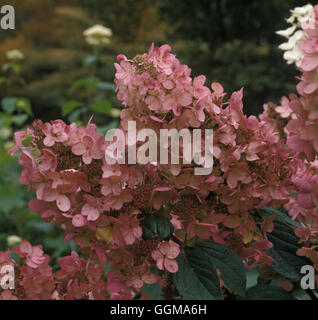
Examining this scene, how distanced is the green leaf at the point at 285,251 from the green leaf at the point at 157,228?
0.21 meters

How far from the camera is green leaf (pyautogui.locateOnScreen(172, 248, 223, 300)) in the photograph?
68cm

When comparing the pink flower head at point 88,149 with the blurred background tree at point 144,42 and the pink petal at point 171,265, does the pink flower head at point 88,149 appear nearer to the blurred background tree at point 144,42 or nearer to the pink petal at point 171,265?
the pink petal at point 171,265

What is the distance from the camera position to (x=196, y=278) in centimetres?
70

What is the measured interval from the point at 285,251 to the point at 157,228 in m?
0.25

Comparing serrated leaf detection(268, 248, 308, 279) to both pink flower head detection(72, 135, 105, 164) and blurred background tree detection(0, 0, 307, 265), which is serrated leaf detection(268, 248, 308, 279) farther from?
blurred background tree detection(0, 0, 307, 265)

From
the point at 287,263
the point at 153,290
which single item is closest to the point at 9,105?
the point at 153,290

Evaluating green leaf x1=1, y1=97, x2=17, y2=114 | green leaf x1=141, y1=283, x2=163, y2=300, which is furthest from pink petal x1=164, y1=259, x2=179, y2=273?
green leaf x1=1, y1=97, x2=17, y2=114

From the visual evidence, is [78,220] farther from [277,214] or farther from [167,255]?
[277,214]

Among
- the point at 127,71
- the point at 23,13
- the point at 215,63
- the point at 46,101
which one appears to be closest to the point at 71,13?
the point at 23,13

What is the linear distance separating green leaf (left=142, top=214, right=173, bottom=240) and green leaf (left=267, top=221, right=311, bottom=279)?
0.68ft

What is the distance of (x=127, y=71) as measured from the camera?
71cm

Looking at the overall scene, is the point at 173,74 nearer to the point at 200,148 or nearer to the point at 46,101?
the point at 200,148

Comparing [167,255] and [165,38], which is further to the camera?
[165,38]
